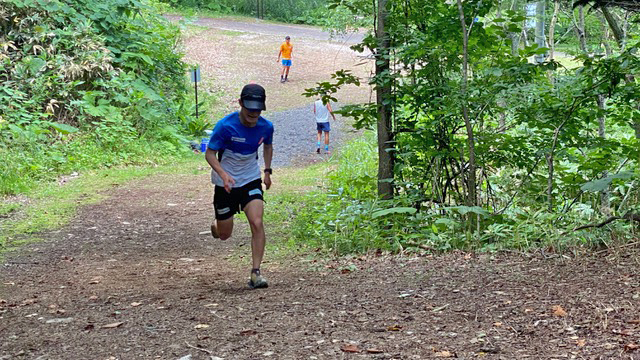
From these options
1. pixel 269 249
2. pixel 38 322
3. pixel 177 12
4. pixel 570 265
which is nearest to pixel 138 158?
pixel 269 249

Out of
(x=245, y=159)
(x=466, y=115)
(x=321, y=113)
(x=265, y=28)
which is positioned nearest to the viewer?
(x=245, y=159)

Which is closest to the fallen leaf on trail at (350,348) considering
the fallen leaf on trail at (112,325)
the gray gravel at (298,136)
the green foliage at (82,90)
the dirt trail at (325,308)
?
the dirt trail at (325,308)

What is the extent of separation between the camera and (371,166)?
1472 centimetres

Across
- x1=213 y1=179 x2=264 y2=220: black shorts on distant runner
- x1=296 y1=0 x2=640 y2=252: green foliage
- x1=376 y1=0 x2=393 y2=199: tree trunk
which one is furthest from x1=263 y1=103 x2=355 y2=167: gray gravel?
x1=213 y1=179 x2=264 y2=220: black shorts on distant runner

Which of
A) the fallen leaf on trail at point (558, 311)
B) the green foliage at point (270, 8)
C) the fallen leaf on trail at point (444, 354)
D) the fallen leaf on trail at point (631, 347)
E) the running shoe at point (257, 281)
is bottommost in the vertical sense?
the running shoe at point (257, 281)

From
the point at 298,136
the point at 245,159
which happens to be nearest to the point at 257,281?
the point at 245,159

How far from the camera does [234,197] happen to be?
6965 mm

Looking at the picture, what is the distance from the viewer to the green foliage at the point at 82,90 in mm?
15586

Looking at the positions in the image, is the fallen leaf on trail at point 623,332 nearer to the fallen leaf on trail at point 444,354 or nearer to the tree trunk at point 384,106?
the fallen leaf on trail at point 444,354

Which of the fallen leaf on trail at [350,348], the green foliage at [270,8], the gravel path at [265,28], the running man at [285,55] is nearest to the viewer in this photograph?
the fallen leaf on trail at [350,348]

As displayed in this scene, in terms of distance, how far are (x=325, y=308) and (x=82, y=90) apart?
46.7ft

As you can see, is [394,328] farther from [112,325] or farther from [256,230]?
[256,230]

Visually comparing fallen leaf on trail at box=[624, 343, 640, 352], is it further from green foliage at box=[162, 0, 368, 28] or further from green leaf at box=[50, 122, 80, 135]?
green foliage at box=[162, 0, 368, 28]

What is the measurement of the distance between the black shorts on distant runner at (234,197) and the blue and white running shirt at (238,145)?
6cm
